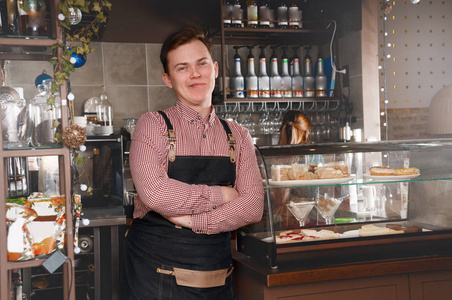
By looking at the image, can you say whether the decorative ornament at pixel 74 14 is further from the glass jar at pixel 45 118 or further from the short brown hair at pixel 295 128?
the short brown hair at pixel 295 128

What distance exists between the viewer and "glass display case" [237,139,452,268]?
6.66 ft

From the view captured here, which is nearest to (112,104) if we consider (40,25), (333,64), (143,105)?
(143,105)

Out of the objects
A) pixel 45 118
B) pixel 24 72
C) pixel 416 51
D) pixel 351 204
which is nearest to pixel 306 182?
pixel 351 204

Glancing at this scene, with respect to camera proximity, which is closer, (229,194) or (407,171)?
(229,194)

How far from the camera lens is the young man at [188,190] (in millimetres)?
1956

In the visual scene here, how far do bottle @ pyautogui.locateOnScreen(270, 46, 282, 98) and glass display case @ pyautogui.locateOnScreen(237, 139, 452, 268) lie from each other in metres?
2.37

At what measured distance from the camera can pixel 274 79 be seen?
15.7 feet

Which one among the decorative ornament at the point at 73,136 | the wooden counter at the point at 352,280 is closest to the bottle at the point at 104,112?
the decorative ornament at the point at 73,136

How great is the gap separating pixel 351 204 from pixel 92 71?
3215mm

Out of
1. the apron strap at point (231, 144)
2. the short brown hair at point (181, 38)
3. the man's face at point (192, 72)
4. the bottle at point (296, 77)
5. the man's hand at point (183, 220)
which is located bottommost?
the man's hand at point (183, 220)

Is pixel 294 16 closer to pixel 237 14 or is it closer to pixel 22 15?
pixel 237 14

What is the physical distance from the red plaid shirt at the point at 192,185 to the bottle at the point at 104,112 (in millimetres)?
2461

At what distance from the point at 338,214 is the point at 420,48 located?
360 centimetres

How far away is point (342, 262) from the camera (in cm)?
206
